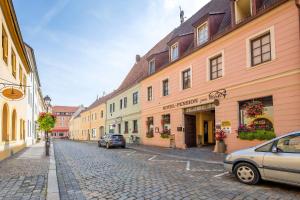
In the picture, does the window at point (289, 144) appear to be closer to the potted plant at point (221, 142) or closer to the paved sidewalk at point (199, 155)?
the paved sidewalk at point (199, 155)

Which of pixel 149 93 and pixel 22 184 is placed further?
pixel 149 93

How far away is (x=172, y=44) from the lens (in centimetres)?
2125

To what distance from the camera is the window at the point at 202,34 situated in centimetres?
1720

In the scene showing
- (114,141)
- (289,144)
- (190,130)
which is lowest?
(114,141)

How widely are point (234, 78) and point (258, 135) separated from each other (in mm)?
3401

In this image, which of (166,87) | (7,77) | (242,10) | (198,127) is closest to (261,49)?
(242,10)

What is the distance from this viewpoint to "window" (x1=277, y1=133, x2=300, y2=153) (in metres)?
6.55

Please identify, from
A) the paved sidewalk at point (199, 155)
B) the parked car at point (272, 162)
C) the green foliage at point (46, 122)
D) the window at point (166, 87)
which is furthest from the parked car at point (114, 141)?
the parked car at point (272, 162)

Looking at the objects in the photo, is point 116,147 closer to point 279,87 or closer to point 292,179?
point 279,87

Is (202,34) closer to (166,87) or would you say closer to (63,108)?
(166,87)

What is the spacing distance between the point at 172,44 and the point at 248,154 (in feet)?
49.4

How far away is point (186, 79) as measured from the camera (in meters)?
19.1

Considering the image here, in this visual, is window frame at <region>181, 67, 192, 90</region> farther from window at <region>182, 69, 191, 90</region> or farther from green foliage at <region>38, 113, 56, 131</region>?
green foliage at <region>38, 113, 56, 131</region>

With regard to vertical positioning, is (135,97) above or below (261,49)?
below
